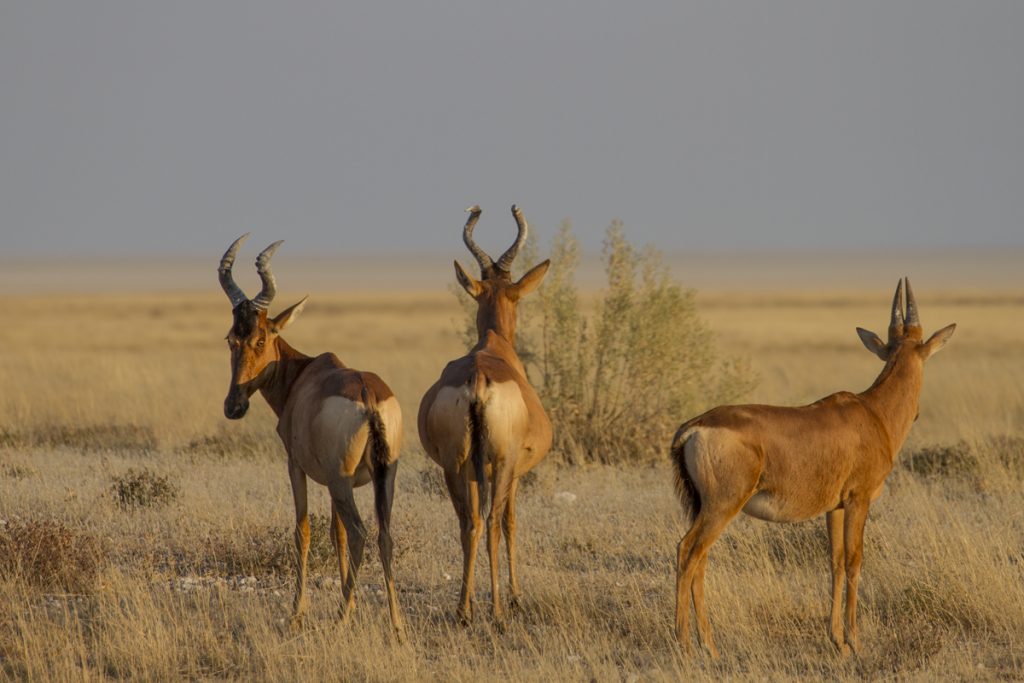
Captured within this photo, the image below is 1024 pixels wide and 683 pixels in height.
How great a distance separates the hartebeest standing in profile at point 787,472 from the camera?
7789mm

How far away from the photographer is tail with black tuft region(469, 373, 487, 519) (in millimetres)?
8531

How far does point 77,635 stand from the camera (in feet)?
26.6

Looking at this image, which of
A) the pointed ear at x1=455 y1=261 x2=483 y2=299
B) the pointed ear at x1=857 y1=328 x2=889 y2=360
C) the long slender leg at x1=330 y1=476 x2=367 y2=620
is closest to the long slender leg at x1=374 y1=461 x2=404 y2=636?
the long slender leg at x1=330 y1=476 x2=367 y2=620

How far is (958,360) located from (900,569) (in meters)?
21.9

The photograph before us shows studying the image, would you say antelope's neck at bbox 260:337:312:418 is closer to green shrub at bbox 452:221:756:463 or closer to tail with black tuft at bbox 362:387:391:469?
tail with black tuft at bbox 362:387:391:469

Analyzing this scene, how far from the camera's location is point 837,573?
829 centimetres

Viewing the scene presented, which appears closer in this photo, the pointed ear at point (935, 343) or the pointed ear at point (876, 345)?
the pointed ear at point (935, 343)

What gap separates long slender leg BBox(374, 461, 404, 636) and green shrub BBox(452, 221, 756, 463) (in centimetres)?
753

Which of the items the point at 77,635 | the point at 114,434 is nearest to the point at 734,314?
the point at 114,434

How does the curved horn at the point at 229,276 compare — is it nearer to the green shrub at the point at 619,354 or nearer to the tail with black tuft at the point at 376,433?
the tail with black tuft at the point at 376,433

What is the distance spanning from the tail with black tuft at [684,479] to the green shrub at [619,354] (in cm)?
785

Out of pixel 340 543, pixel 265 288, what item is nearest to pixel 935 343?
pixel 340 543

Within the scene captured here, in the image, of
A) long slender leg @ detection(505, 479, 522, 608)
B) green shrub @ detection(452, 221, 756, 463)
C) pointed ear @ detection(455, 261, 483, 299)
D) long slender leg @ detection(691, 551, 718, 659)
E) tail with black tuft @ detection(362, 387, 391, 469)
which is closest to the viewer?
long slender leg @ detection(691, 551, 718, 659)

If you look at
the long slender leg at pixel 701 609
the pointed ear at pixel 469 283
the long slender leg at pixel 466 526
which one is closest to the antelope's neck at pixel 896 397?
the long slender leg at pixel 701 609
